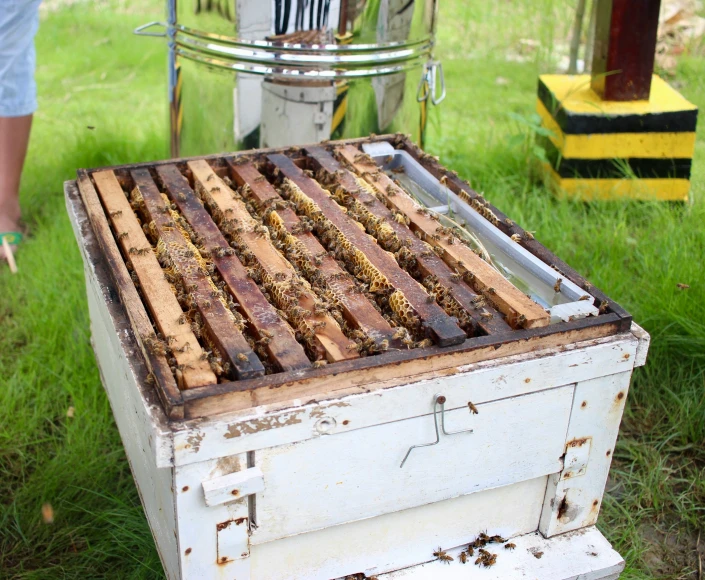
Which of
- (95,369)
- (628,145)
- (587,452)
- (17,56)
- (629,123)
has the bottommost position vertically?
(95,369)

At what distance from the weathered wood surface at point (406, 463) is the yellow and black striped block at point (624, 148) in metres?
2.20

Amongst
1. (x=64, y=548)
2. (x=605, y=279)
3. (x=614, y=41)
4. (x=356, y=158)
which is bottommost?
(x=64, y=548)

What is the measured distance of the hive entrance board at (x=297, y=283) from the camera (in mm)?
1549

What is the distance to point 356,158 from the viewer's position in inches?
95.4

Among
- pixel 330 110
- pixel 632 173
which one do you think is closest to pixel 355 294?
pixel 330 110

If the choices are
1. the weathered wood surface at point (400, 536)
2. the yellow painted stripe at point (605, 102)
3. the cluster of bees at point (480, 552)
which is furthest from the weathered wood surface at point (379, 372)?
the yellow painted stripe at point (605, 102)

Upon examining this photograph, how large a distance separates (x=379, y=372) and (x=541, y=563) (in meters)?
0.68

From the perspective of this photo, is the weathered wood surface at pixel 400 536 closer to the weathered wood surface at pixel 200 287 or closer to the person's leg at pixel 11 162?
the weathered wood surface at pixel 200 287

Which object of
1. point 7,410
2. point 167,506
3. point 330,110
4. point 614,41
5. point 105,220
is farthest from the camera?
point 614,41

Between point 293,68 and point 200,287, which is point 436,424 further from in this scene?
point 293,68

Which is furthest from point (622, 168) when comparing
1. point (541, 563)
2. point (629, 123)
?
point (541, 563)

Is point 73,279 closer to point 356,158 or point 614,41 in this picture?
point 356,158

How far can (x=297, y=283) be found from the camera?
5.89ft

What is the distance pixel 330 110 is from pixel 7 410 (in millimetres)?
1575
